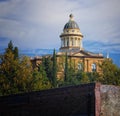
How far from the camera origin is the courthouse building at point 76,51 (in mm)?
80938

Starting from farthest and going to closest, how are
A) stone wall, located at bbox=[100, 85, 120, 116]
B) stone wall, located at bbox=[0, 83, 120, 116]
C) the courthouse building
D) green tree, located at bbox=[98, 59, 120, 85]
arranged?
the courthouse building < green tree, located at bbox=[98, 59, 120, 85] < stone wall, located at bbox=[100, 85, 120, 116] < stone wall, located at bbox=[0, 83, 120, 116]

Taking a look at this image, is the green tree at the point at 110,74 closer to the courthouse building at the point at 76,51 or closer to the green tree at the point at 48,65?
the green tree at the point at 48,65

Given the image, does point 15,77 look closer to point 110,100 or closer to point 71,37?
point 110,100

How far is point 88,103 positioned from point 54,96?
7.55 feet

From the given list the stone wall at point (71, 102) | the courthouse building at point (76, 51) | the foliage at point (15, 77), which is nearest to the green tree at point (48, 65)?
the courthouse building at point (76, 51)

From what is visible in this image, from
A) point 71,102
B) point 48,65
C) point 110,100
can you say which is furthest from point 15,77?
point 110,100

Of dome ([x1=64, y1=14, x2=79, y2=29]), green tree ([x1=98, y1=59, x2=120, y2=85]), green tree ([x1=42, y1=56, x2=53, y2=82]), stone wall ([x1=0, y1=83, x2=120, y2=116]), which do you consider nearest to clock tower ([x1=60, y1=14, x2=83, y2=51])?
dome ([x1=64, y1=14, x2=79, y2=29])

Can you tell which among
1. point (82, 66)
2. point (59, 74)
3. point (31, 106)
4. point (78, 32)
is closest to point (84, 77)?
point (59, 74)

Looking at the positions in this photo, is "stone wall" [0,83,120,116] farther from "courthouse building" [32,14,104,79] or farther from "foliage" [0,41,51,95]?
"courthouse building" [32,14,104,79]

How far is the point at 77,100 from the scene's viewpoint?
19453mm

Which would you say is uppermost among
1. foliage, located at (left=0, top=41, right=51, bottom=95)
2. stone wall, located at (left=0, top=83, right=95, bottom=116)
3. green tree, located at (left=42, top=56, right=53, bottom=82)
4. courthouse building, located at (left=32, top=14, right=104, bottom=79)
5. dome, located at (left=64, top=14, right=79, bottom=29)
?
dome, located at (left=64, top=14, right=79, bottom=29)

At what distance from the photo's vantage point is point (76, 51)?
82.7 m

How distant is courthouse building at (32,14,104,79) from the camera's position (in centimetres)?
8094

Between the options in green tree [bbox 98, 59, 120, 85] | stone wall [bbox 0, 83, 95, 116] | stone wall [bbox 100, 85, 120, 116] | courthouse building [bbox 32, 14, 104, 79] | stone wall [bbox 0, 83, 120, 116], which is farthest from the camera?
courthouse building [bbox 32, 14, 104, 79]
